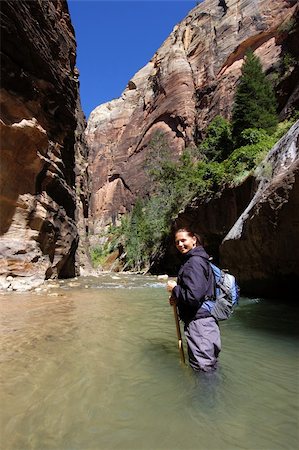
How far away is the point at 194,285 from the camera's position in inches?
133

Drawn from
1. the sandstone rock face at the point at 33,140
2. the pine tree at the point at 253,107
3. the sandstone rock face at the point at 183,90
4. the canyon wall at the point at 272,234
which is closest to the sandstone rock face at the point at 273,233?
the canyon wall at the point at 272,234

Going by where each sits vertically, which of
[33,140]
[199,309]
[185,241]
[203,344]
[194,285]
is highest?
[33,140]

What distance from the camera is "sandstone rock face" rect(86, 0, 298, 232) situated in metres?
45.7

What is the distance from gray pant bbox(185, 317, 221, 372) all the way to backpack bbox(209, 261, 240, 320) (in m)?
0.10

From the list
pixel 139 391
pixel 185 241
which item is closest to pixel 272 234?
pixel 185 241

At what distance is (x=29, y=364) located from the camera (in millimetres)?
3842

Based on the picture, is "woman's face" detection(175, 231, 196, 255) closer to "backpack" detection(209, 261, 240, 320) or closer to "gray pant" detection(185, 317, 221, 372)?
"backpack" detection(209, 261, 240, 320)

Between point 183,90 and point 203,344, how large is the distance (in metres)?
59.9

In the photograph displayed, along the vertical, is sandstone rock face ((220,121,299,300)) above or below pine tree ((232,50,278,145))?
below

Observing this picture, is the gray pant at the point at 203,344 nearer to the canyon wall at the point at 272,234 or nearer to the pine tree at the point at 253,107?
the canyon wall at the point at 272,234

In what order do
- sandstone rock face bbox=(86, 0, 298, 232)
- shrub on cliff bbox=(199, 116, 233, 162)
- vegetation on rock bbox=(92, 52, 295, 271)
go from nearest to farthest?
1. vegetation on rock bbox=(92, 52, 295, 271)
2. shrub on cliff bbox=(199, 116, 233, 162)
3. sandstone rock face bbox=(86, 0, 298, 232)

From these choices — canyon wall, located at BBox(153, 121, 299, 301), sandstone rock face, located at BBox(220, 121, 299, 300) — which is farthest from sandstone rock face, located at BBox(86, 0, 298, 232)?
sandstone rock face, located at BBox(220, 121, 299, 300)

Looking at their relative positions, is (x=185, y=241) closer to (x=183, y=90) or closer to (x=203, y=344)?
(x=203, y=344)

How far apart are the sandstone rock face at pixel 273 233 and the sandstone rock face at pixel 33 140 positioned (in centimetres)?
786
